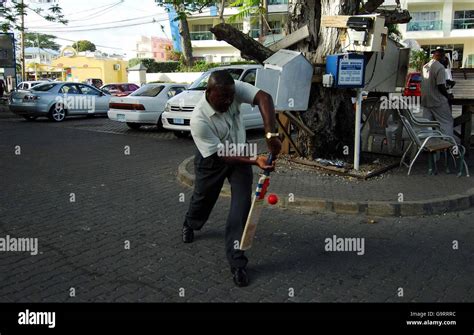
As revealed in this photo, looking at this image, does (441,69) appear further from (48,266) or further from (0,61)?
(0,61)

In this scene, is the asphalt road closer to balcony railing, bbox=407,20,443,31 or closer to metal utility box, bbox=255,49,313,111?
metal utility box, bbox=255,49,313,111

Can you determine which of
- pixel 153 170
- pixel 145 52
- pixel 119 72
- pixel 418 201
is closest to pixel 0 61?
pixel 153 170

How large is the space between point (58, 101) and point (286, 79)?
11.9 m

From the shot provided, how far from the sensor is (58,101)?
16.4m

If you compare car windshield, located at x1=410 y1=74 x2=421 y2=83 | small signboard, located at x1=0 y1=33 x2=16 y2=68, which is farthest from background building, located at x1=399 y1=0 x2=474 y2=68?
small signboard, located at x1=0 y1=33 x2=16 y2=68

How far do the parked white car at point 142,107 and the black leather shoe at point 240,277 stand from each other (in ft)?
32.2

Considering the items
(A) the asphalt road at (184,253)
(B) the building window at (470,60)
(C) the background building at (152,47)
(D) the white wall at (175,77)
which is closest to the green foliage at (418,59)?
(B) the building window at (470,60)

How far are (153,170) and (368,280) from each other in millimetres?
5286

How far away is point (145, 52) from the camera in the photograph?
64.1m

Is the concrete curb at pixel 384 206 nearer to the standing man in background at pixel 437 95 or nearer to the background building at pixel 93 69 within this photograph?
the standing man in background at pixel 437 95

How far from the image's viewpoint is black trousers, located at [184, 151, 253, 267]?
3896 millimetres

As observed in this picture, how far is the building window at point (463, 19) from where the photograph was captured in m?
36.3
